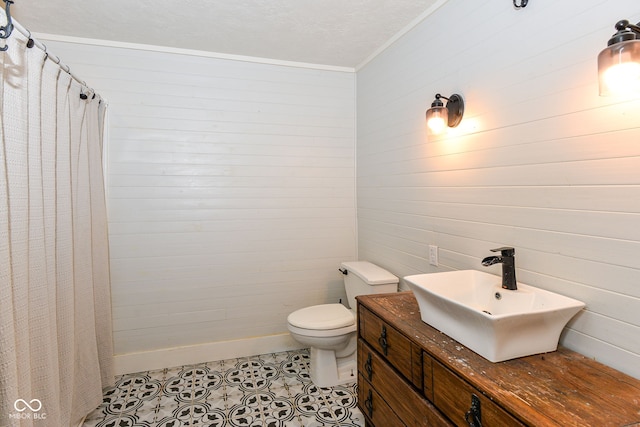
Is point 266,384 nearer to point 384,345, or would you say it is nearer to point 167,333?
point 167,333

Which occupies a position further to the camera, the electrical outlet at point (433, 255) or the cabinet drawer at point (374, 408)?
the electrical outlet at point (433, 255)

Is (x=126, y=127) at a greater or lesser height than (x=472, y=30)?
lesser

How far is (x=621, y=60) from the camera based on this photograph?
0.87 metres

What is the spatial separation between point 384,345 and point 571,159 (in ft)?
3.35

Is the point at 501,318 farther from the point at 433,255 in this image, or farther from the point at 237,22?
the point at 237,22

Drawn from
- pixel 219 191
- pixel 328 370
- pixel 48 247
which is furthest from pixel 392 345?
pixel 219 191

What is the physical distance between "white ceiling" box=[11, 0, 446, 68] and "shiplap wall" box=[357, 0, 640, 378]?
0.28 m

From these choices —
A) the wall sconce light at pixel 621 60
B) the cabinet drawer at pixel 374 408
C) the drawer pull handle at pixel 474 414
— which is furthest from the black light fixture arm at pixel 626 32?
the cabinet drawer at pixel 374 408

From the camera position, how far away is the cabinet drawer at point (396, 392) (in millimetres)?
1164

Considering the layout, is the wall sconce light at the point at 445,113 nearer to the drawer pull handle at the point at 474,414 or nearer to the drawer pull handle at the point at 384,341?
the drawer pull handle at the point at 384,341

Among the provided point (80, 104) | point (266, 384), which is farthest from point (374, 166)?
point (80, 104)

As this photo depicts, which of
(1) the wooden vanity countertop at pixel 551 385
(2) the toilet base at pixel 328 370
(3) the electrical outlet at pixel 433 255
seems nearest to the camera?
(1) the wooden vanity countertop at pixel 551 385

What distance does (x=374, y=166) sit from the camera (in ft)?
8.45

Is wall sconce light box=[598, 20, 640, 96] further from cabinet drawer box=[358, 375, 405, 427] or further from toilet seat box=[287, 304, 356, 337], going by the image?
toilet seat box=[287, 304, 356, 337]
